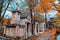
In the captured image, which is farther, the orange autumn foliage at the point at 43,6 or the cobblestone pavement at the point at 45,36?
the orange autumn foliage at the point at 43,6

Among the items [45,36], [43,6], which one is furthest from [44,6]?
[45,36]

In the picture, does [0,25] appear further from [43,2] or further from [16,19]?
[43,2]

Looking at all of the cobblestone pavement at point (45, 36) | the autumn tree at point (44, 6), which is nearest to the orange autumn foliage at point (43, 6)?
the autumn tree at point (44, 6)

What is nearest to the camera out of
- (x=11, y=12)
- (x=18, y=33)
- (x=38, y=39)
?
(x=38, y=39)

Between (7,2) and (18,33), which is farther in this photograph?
(7,2)

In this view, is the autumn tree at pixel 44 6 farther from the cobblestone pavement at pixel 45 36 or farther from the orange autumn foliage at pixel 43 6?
the cobblestone pavement at pixel 45 36

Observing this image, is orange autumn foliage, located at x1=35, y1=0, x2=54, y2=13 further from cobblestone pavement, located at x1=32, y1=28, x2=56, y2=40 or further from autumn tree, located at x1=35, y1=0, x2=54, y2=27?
cobblestone pavement, located at x1=32, y1=28, x2=56, y2=40

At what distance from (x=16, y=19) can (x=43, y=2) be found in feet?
2.68

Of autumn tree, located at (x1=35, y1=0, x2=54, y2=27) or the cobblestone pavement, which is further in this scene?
autumn tree, located at (x1=35, y1=0, x2=54, y2=27)

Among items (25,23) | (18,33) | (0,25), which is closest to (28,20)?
(25,23)

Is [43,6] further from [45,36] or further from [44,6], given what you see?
[45,36]

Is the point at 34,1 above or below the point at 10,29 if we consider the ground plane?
above

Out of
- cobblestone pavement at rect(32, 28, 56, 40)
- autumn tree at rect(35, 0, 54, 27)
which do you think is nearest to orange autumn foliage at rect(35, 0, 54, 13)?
autumn tree at rect(35, 0, 54, 27)

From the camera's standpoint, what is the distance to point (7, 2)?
14.5 ft
